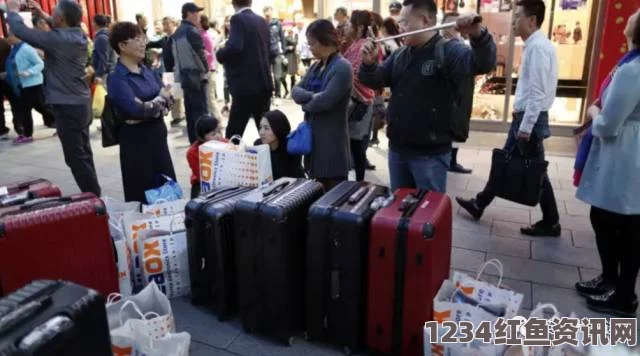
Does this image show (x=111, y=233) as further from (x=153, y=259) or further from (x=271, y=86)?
(x=271, y=86)

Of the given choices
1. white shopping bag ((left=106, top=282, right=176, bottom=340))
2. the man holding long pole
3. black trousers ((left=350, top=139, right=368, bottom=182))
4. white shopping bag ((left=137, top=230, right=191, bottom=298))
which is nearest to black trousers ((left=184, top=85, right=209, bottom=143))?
black trousers ((left=350, top=139, right=368, bottom=182))

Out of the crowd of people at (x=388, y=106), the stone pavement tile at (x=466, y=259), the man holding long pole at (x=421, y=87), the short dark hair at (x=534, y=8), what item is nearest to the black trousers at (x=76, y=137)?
the crowd of people at (x=388, y=106)

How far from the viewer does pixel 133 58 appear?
3.25m

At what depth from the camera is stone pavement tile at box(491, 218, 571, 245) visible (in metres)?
3.76

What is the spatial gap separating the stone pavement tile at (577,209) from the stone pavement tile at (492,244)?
881 millimetres

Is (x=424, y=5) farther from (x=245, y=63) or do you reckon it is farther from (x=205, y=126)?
(x=245, y=63)

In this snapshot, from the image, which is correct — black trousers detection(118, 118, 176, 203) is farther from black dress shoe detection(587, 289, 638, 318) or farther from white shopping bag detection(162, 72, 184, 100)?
black dress shoe detection(587, 289, 638, 318)

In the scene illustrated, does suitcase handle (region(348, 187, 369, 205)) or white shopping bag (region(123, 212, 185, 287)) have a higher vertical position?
suitcase handle (region(348, 187, 369, 205))

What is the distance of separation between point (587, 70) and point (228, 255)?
21.6 ft

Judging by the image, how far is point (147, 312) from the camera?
92.1 inches

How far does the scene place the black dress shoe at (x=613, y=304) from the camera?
269cm

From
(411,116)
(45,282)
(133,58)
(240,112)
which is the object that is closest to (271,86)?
(240,112)

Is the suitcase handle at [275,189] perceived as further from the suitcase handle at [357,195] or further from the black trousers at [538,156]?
the black trousers at [538,156]

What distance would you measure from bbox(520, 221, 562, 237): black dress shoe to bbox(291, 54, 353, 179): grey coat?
5.03 ft
